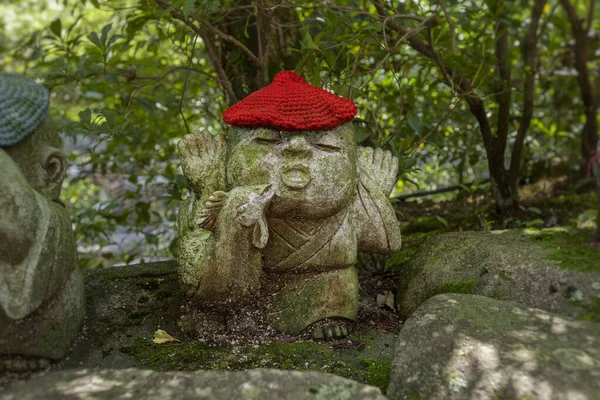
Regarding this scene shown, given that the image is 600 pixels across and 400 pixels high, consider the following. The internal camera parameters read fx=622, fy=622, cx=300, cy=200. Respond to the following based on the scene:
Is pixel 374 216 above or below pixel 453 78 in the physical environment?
below

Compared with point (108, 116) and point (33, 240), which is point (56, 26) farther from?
point (33, 240)

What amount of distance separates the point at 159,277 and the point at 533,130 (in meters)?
3.68

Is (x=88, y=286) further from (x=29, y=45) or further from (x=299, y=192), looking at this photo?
(x=29, y=45)

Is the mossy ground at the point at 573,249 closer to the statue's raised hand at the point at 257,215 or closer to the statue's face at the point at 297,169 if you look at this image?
the statue's face at the point at 297,169

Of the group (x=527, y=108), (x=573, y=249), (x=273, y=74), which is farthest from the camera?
(x=527, y=108)

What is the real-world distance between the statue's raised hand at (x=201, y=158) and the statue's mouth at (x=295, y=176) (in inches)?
16.3

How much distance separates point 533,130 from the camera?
554 centimetres

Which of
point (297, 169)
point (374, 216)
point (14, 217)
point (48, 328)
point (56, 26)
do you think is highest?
point (56, 26)

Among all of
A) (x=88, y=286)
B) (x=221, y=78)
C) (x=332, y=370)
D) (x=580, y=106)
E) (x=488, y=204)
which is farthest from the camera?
(x=580, y=106)

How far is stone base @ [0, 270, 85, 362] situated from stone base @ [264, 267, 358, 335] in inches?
34.3

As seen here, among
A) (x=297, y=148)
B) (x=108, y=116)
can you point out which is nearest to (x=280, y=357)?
(x=297, y=148)

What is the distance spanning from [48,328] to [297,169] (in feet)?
3.89

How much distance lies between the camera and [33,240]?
2203mm

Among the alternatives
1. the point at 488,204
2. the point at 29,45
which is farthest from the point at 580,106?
the point at 29,45
